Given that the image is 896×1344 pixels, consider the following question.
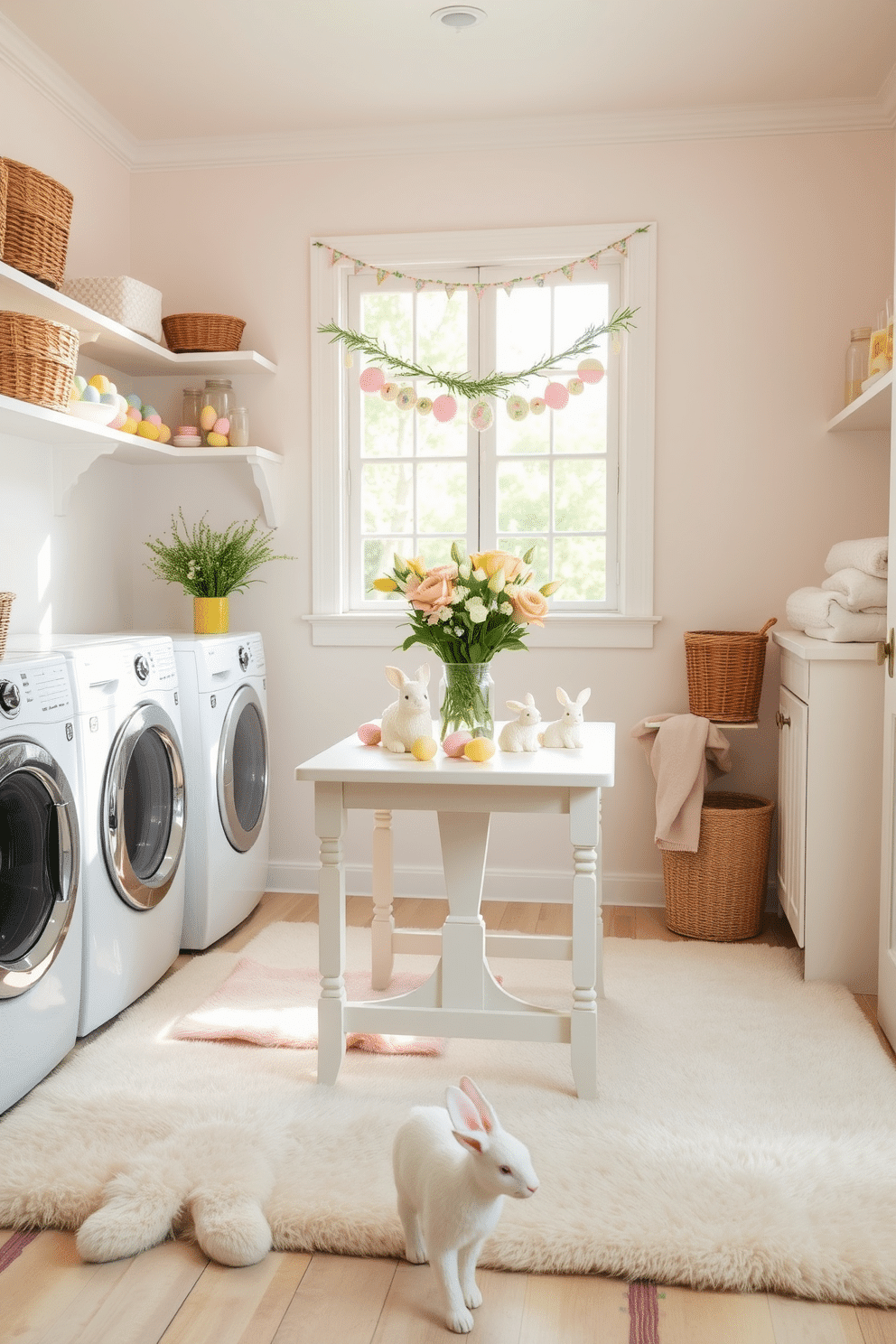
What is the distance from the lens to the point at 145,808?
2.92 meters

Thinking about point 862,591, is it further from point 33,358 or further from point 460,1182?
point 33,358

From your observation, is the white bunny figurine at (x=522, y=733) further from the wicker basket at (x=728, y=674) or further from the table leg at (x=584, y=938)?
the wicker basket at (x=728, y=674)

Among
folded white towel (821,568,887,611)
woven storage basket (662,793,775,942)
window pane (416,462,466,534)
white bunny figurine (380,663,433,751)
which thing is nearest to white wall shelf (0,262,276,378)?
window pane (416,462,466,534)

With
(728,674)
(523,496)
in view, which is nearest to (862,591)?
(728,674)

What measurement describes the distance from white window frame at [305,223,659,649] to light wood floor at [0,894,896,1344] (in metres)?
2.26

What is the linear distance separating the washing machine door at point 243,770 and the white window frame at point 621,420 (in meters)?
0.45

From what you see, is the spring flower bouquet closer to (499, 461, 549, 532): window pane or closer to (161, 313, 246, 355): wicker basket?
(499, 461, 549, 532): window pane

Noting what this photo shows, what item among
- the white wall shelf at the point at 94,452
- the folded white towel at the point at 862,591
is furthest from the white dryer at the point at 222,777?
the folded white towel at the point at 862,591

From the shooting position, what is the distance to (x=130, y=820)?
2.85 metres

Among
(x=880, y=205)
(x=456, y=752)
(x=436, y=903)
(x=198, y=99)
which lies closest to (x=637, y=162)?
(x=880, y=205)

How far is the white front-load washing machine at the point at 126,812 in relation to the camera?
2514 mm

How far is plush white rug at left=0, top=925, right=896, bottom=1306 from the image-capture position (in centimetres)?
176

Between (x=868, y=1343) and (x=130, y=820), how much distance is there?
201 cm

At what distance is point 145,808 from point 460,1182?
5.29 feet
